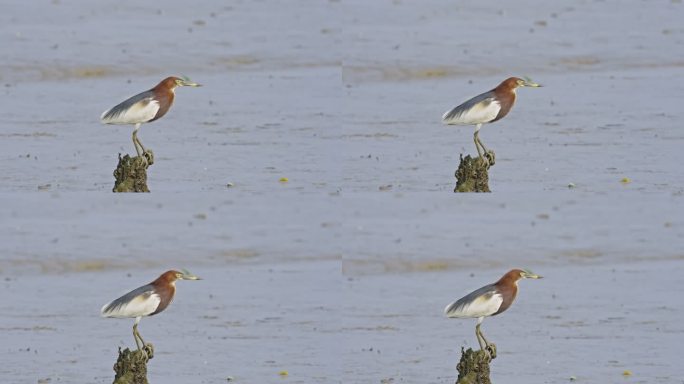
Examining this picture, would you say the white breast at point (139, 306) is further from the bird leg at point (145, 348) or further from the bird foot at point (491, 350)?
the bird foot at point (491, 350)

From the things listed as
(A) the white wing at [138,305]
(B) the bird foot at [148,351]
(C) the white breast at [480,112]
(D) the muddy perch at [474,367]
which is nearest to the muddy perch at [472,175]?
(C) the white breast at [480,112]

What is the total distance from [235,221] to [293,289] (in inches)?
46.5

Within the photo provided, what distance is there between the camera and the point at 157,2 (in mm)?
13453

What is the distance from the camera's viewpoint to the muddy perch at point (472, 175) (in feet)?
30.0

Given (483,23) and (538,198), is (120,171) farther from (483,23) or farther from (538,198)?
(483,23)

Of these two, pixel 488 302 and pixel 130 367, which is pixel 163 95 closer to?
pixel 130 367

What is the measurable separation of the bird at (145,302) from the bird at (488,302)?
1564 mm

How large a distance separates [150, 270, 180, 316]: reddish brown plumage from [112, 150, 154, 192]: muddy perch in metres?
0.72

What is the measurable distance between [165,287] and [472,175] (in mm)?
1959

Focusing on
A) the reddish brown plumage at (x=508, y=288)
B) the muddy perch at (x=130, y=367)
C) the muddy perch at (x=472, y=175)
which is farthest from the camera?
the muddy perch at (x=472, y=175)

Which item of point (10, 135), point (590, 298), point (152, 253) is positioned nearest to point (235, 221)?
point (152, 253)

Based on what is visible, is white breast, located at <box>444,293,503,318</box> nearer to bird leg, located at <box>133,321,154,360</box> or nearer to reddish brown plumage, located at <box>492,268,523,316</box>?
reddish brown plumage, located at <box>492,268,523,316</box>

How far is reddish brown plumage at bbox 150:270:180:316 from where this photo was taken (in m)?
8.72

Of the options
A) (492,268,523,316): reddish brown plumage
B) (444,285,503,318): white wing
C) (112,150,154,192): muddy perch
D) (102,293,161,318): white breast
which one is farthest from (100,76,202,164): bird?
(492,268,523,316): reddish brown plumage
